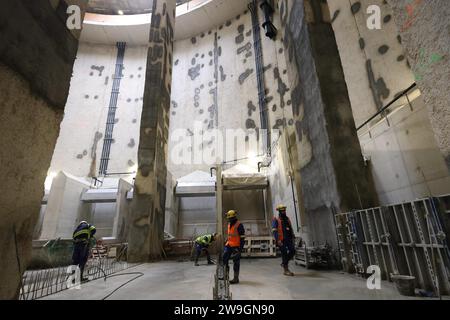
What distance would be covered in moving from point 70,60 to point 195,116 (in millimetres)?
17078

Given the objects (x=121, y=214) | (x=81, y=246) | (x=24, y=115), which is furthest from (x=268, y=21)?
(x=24, y=115)

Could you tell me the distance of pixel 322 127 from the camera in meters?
5.93

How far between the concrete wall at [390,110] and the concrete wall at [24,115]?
3643 mm

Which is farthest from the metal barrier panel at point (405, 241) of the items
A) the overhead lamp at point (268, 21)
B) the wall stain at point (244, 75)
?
the overhead lamp at point (268, 21)

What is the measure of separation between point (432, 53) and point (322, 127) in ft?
13.1

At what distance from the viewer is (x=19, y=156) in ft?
5.64

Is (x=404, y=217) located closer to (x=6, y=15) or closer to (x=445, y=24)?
(x=445, y=24)

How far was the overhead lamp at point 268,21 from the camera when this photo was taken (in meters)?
16.4

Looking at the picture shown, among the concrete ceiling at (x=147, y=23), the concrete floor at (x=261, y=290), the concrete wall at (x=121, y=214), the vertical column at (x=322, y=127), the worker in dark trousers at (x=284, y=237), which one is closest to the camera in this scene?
the concrete floor at (x=261, y=290)

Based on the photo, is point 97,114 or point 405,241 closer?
point 405,241

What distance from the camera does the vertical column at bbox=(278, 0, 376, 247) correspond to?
548 centimetres

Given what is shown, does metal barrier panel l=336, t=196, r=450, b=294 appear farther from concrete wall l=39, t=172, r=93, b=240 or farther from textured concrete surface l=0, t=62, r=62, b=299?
concrete wall l=39, t=172, r=93, b=240

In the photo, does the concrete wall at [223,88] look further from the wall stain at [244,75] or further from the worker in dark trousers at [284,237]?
the worker in dark trousers at [284,237]

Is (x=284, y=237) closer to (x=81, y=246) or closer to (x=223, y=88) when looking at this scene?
(x=81, y=246)
